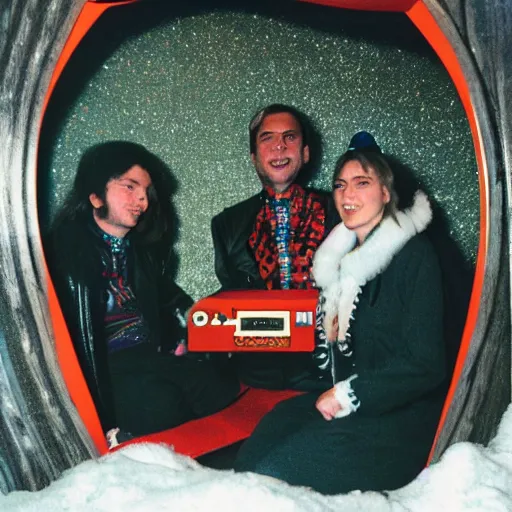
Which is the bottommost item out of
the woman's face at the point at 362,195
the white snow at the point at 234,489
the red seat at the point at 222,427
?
the white snow at the point at 234,489

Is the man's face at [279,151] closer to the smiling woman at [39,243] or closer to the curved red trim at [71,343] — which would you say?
the smiling woman at [39,243]

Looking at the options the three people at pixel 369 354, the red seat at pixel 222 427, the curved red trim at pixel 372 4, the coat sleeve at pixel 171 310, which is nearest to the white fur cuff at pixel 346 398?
the three people at pixel 369 354

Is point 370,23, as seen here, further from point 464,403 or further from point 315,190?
point 464,403

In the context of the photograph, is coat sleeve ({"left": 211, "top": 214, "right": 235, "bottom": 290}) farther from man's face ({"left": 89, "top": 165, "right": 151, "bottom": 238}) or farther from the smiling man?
man's face ({"left": 89, "top": 165, "right": 151, "bottom": 238})

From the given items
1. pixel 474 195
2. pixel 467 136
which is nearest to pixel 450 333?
pixel 474 195

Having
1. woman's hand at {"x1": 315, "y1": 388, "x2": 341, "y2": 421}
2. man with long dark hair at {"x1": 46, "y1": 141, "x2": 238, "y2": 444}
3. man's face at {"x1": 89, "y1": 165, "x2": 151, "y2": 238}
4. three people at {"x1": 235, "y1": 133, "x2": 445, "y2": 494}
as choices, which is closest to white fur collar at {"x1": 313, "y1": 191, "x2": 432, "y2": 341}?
three people at {"x1": 235, "y1": 133, "x2": 445, "y2": 494}

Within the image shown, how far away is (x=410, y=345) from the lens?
1254 mm

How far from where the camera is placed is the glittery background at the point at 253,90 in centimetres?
130

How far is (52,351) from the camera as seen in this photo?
1309 millimetres

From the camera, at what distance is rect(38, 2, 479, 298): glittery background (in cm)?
130

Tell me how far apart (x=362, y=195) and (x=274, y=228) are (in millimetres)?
184

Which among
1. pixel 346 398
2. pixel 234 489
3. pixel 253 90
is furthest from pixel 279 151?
pixel 234 489

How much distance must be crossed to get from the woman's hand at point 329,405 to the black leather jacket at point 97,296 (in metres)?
0.31

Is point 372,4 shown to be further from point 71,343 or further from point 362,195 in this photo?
point 71,343
